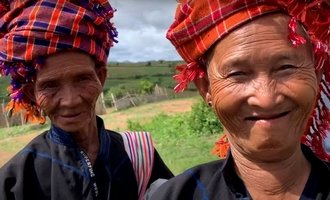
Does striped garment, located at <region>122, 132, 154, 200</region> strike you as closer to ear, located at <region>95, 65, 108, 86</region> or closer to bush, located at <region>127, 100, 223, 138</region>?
ear, located at <region>95, 65, 108, 86</region>

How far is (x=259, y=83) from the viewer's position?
1.72 m

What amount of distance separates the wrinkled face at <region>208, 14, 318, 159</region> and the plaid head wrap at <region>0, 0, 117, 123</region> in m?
1.16

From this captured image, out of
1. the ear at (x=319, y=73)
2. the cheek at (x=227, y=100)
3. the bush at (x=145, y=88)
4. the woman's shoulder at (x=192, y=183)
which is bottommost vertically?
the bush at (x=145, y=88)

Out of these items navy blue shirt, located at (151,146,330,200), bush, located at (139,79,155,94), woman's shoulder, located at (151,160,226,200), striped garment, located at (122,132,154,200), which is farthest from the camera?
bush, located at (139,79,155,94)

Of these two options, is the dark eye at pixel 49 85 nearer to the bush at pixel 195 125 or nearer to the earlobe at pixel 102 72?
the earlobe at pixel 102 72

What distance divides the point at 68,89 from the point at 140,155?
0.66 metres

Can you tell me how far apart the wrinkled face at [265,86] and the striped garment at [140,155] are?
129 centimetres

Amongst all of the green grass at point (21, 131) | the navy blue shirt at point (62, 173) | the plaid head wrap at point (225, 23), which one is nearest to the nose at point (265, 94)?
the plaid head wrap at point (225, 23)

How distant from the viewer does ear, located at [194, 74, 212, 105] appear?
198 cm

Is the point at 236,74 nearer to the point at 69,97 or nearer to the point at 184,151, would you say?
the point at 69,97

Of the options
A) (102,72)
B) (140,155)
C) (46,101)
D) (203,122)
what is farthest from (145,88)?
(46,101)

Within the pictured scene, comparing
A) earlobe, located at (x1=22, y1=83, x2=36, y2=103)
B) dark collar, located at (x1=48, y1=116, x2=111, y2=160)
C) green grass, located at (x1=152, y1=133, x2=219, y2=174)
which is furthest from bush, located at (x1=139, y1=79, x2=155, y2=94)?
earlobe, located at (x1=22, y1=83, x2=36, y2=103)

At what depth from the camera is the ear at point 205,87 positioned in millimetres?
1979

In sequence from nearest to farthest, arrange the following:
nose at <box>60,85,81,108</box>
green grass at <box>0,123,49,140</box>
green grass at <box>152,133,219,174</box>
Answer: nose at <box>60,85,81,108</box>
green grass at <box>152,133,219,174</box>
green grass at <box>0,123,49,140</box>
